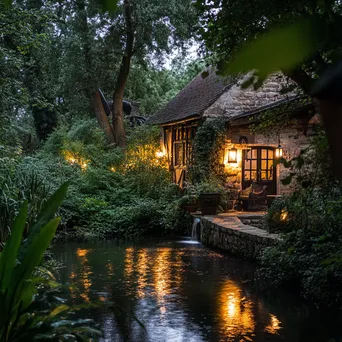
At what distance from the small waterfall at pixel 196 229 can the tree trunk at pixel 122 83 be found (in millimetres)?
7660

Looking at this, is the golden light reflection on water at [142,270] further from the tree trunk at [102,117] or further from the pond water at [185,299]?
the tree trunk at [102,117]

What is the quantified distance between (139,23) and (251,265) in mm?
11318

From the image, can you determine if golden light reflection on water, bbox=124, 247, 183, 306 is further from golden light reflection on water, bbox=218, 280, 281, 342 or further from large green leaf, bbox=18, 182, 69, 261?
large green leaf, bbox=18, 182, 69, 261

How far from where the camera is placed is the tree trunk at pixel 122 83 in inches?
745

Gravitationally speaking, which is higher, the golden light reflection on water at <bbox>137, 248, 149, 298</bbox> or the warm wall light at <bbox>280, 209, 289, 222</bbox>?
the warm wall light at <bbox>280, 209, 289, 222</bbox>

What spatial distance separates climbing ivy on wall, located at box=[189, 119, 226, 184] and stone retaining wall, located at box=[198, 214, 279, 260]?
2.50 metres

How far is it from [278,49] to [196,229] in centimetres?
1347

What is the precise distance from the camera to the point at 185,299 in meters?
7.80

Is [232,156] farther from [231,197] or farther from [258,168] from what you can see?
[231,197]

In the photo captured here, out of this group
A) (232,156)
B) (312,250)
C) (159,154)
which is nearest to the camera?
(312,250)

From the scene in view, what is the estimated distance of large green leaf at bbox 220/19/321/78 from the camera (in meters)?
0.69

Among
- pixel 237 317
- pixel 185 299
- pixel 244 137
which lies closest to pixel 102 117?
pixel 244 137

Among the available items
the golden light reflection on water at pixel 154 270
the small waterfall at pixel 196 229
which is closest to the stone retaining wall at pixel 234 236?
the small waterfall at pixel 196 229

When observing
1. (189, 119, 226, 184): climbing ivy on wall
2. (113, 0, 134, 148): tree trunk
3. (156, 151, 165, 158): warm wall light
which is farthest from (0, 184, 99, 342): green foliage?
(156, 151, 165, 158): warm wall light
